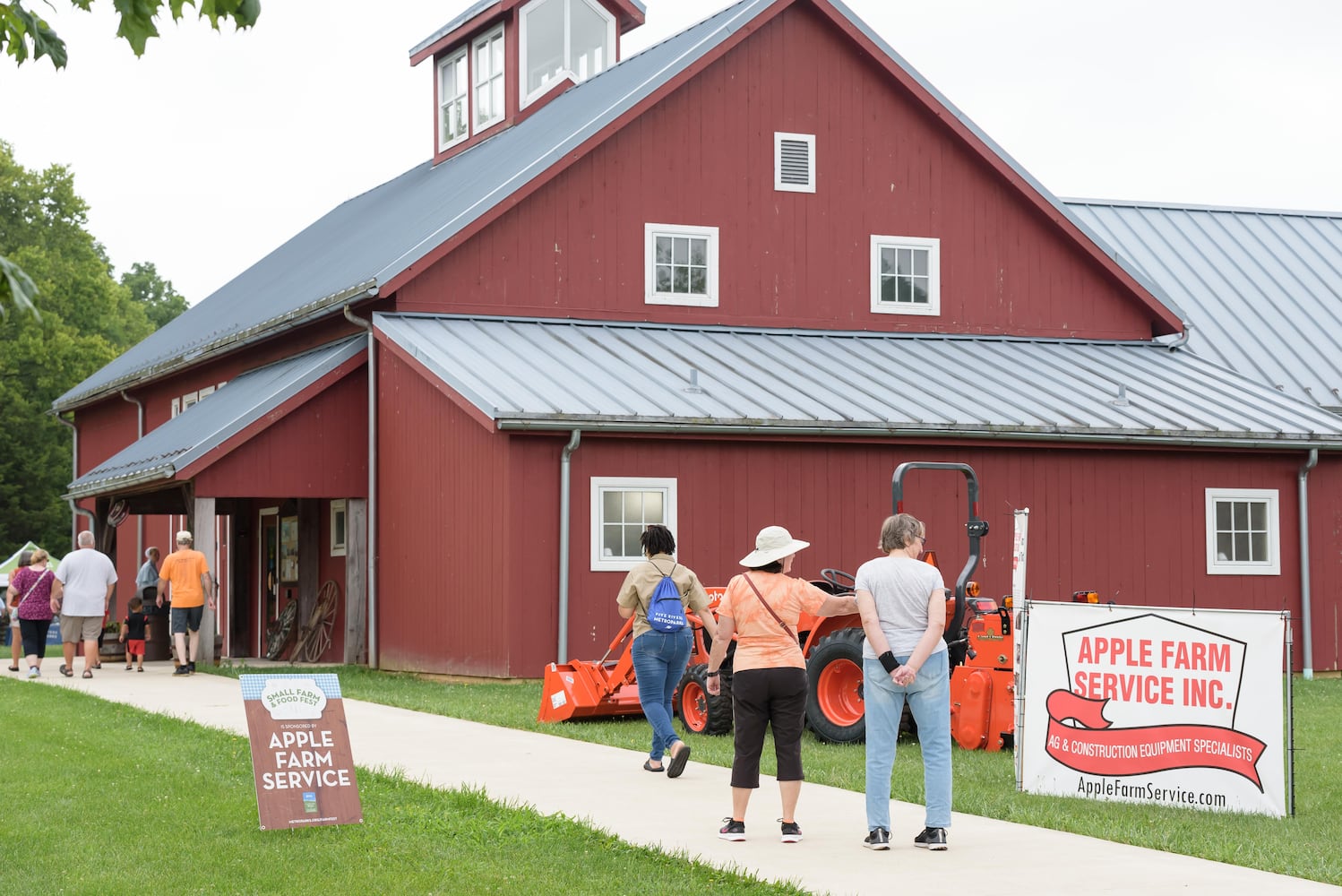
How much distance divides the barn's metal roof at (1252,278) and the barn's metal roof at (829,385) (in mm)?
3709

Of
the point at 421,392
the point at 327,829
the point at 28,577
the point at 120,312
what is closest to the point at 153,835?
the point at 327,829

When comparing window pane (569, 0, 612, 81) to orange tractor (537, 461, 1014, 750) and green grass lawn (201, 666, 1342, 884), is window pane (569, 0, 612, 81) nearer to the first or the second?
green grass lawn (201, 666, 1342, 884)

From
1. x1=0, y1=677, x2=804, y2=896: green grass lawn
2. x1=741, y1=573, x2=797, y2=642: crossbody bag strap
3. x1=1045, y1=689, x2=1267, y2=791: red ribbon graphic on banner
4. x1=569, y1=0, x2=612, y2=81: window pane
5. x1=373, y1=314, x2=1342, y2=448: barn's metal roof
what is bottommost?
x1=0, y1=677, x2=804, y2=896: green grass lawn

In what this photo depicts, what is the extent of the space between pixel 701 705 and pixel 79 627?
34.7 ft

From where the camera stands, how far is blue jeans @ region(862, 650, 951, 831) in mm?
9367

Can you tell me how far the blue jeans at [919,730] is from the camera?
937 centimetres

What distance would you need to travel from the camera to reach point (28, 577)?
22.4 meters

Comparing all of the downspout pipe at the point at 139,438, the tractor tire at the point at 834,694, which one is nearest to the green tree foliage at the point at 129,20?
the tractor tire at the point at 834,694

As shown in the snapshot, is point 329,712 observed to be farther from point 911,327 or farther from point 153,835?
point 911,327

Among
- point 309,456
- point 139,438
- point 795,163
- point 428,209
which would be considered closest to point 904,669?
point 309,456

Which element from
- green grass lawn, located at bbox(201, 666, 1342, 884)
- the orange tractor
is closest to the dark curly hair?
the orange tractor

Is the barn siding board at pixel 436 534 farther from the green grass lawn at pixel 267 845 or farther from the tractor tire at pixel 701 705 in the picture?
the green grass lawn at pixel 267 845

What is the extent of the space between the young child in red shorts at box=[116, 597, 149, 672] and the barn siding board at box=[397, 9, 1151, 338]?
220 inches

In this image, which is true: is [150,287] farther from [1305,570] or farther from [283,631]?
[1305,570]
